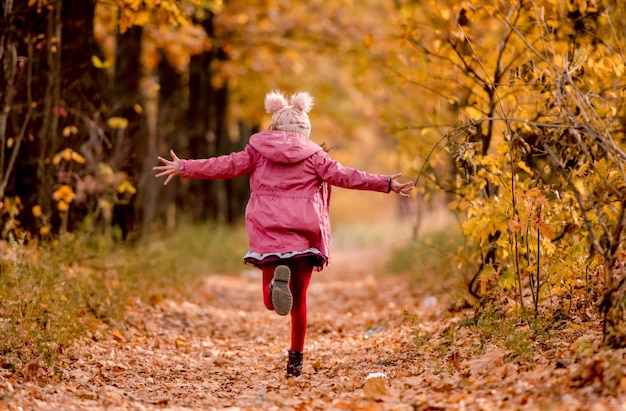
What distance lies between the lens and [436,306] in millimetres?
8812

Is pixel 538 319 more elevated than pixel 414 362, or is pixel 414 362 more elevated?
pixel 538 319

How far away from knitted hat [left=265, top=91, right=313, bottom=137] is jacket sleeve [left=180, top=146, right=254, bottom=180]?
0.36 metres

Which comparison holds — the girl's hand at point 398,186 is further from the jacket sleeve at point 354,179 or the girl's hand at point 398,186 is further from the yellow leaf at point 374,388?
the yellow leaf at point 374,388

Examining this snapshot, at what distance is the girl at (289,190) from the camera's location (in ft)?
18.8

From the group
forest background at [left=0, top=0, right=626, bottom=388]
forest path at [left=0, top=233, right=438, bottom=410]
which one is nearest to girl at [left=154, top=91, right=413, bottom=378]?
forest path at [left=0, top=233, right=438, bottom=410]

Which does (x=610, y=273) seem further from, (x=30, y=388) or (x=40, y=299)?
(x=40, y=299)

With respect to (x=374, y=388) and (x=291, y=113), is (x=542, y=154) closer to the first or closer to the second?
(x=291, y=113)

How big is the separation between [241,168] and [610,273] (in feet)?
8.59

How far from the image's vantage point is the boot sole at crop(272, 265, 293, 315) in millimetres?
5504

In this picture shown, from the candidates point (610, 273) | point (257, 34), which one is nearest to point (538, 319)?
point (610, 273)

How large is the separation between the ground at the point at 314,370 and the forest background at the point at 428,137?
0.41 metres

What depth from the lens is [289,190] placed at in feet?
19.1

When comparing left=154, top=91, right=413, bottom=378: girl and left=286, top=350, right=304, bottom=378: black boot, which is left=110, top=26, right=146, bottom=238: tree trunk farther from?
left=286, top=350, right=304, bottom=378: black boot

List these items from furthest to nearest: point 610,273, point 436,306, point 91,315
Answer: point 436,306, point 91,315, point 610,273
